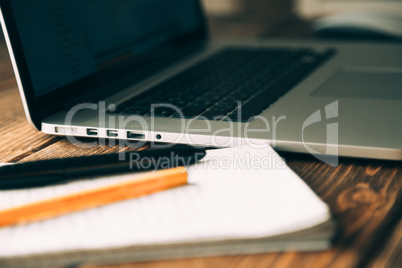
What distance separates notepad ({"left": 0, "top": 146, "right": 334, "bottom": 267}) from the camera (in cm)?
31

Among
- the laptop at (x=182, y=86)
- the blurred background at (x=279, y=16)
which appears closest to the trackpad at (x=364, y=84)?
the laptop at (x=182, y=86)

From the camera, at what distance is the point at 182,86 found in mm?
638

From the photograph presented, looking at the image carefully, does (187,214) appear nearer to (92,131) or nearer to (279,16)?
(92,131)

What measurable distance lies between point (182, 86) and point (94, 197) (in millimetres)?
316

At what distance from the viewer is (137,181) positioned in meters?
0.36

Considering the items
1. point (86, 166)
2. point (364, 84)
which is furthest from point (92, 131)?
point (364, 84)

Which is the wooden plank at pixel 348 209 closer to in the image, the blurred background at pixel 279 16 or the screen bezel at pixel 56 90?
the screen bezel at pixel 56 90

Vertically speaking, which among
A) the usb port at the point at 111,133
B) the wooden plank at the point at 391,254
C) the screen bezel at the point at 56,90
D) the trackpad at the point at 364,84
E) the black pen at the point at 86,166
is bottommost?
the wooden plank at the point at 391,254

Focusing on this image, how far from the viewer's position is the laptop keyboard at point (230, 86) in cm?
53

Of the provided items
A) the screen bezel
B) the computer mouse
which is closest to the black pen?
the screen bezel

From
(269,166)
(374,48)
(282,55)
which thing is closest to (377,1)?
(374,48)

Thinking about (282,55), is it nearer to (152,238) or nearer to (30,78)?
(30,78)

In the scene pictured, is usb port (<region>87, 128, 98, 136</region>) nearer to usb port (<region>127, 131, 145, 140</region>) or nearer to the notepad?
usb port (<region>127, 131, 145, 140</region>)

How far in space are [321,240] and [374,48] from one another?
0.61 m
